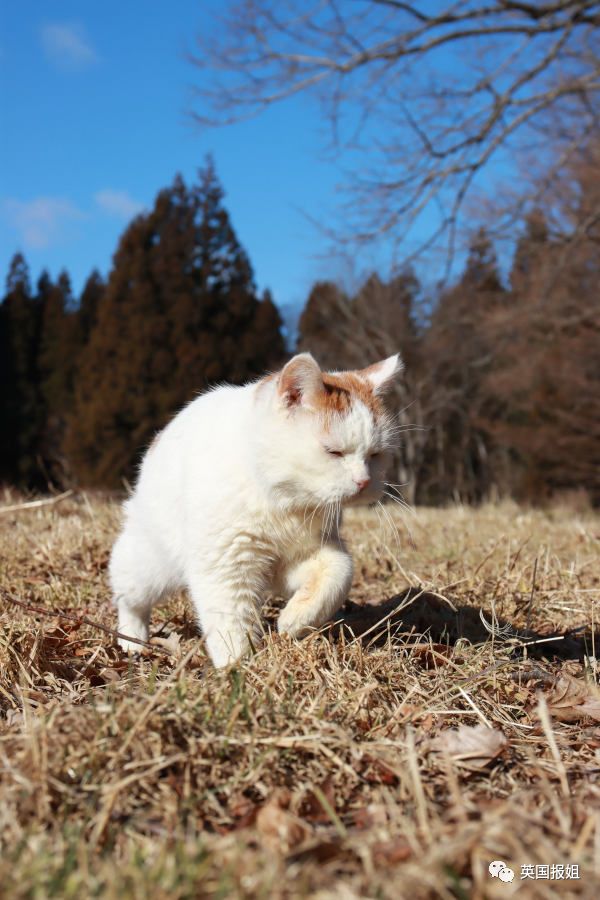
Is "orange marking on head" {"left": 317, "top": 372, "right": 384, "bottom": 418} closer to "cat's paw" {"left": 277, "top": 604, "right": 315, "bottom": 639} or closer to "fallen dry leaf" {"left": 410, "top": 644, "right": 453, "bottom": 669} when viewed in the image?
"cat's paw" {"left": 277, "top": 604, "right": 315, "bottom": 639}

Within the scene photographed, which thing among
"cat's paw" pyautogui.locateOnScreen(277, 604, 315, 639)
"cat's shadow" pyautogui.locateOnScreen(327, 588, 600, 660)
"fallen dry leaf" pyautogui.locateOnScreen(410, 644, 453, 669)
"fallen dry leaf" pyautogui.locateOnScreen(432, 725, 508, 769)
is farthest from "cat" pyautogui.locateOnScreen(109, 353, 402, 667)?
"fallen dry leaf" pyautogui.locateOnScreen(432, 725, 508, 769)

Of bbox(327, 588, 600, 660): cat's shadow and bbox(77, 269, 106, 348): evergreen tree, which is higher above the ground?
bbox(77, 269, 106, 348): evergreen tree

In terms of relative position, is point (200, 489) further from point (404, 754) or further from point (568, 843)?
point (568, 843)

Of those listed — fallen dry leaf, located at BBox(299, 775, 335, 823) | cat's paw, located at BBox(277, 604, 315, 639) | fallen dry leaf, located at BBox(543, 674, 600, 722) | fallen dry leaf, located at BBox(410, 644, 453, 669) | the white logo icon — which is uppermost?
cat's paw, located at BBox(277, 604, 315, 639)

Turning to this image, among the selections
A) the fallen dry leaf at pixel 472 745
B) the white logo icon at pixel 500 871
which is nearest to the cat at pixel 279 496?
the fallen dry leaf at pixel 472 745

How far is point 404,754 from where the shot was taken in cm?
153

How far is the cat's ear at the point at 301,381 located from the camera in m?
2.14

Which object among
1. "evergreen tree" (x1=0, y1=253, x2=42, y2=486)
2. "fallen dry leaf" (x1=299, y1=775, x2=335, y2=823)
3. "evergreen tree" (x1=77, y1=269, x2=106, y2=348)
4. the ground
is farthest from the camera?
"evergreen tree" (x1=77, y1=269, x2=106, y2=348)

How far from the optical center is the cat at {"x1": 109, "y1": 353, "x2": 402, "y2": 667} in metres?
2.14

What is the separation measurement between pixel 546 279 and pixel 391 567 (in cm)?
603

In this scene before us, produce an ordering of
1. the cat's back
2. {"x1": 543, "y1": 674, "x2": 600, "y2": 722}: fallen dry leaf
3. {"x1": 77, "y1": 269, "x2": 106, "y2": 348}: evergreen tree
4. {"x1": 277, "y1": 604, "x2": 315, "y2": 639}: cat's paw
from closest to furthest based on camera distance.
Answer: {"x1": 543, "y1": 674, "x2": 600, "y2": 722}: fallen dry leaf
{"x1": 277, "y1": 604, "x2": 315, "y2": 639}: cat's paw
the cat's back
{"x1": 77, "y1": 269, "x2": 106, "y2": 348}: evergreen tree

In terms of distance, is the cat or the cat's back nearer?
the cat

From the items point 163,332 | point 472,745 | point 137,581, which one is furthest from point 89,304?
point 472,745

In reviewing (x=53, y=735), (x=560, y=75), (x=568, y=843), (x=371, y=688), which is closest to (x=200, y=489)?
(x=371, y=688)
